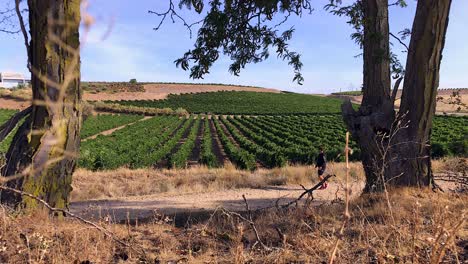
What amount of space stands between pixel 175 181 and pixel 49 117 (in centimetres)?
1291

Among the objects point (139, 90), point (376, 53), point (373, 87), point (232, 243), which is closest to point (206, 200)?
point (373, 87)

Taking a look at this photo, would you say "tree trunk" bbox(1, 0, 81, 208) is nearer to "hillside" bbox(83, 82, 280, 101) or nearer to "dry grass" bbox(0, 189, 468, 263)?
"dry grass" bbox(0, 189, 468, 263)

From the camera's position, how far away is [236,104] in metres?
98.9

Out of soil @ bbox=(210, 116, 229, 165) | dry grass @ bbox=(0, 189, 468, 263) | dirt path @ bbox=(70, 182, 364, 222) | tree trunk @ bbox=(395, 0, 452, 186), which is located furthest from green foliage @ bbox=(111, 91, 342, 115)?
dry grass @ bbox=(0, 189, 468, 263)

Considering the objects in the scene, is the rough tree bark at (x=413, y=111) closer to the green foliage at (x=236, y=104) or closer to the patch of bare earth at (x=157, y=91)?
the green foliage at (x=236, y=104)

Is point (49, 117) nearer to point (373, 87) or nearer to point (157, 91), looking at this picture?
point (373, 87)

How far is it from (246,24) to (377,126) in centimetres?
321

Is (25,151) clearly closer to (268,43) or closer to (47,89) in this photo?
(47,89)

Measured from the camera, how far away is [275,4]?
7.51 metres

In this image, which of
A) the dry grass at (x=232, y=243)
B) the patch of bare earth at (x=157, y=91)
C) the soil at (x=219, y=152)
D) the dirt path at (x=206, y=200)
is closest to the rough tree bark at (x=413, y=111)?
the dry grass at (x=232, y=243)

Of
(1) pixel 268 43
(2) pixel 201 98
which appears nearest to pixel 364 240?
(1) pixel 268 43

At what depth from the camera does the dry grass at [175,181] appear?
15.7 metres

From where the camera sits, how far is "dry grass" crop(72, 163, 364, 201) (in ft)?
51.6

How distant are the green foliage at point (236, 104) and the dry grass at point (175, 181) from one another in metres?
66.5
